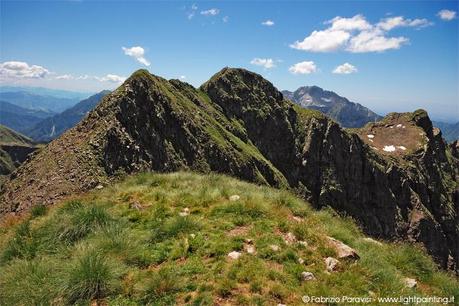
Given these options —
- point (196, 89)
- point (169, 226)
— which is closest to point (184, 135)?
point (196, 89)

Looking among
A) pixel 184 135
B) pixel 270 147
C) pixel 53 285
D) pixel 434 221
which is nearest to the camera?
pixel 53 285

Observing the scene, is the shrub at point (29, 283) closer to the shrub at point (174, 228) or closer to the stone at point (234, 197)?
the shrub at point (174, 228)

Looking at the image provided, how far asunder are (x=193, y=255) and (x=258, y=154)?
98.6 meters

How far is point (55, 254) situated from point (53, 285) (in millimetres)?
2555

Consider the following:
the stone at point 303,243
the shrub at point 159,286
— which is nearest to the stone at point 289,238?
the stone at point 303,243

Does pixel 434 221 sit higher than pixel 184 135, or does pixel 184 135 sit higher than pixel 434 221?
pixel 184 135

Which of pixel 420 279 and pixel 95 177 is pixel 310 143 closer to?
pixel 95 177

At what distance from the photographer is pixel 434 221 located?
14938 cm

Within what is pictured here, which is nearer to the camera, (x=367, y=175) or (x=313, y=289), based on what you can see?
(x=313, y=289)

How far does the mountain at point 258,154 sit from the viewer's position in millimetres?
43688

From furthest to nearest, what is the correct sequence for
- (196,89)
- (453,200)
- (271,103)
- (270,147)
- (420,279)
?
1. (453,200)
2. (271,103)
3. (270,147)
4. (196,89)
5. (420,279)

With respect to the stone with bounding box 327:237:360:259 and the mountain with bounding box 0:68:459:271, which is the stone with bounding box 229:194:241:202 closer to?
the stone with bounding box 327:237:360:259

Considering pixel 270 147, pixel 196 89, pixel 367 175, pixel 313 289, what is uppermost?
pixel 196 89

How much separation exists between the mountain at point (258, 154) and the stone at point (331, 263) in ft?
95.0
